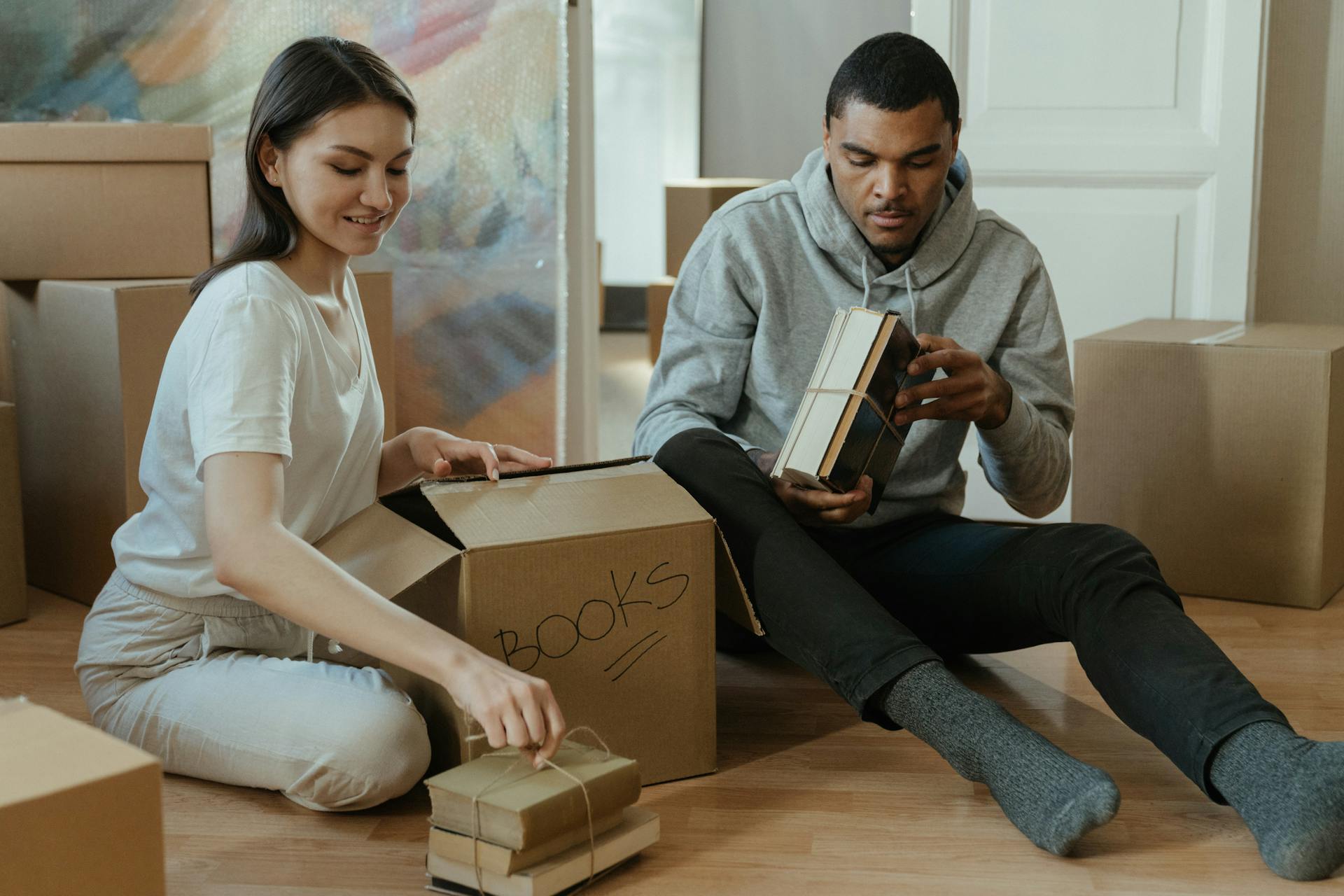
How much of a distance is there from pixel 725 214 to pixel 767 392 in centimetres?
23

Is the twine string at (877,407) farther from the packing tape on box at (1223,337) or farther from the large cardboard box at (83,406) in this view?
the large cardboard box at (83,406)

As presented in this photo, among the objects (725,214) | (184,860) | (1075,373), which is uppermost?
(725,214)

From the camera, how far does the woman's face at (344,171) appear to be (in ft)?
4.31

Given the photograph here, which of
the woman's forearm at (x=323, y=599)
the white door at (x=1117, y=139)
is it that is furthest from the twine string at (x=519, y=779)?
the white door at (x=1117, y=139)

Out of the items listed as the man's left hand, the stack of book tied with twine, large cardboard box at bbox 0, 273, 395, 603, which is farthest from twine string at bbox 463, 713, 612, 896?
large cardboard box at bbox 0, 273, 395, 603

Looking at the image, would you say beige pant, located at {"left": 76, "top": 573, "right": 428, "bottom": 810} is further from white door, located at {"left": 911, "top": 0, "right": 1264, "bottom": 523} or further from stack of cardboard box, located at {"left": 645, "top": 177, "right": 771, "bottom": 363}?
stack of cardboard box, located at {"left": 645, "top": 177, "right": 771, "bottom": 363}

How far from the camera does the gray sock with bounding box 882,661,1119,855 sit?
47.1 inches

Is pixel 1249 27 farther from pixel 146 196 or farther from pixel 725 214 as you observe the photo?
pixel 146 196

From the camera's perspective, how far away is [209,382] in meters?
1.21

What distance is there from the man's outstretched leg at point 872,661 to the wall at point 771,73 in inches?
90.8

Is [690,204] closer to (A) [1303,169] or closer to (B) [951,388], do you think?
(A) [1303,169]

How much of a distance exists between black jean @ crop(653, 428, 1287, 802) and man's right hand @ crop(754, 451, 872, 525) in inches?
0.9

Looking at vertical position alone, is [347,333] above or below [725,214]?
below

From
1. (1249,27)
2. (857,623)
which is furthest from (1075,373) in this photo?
(857,623)
